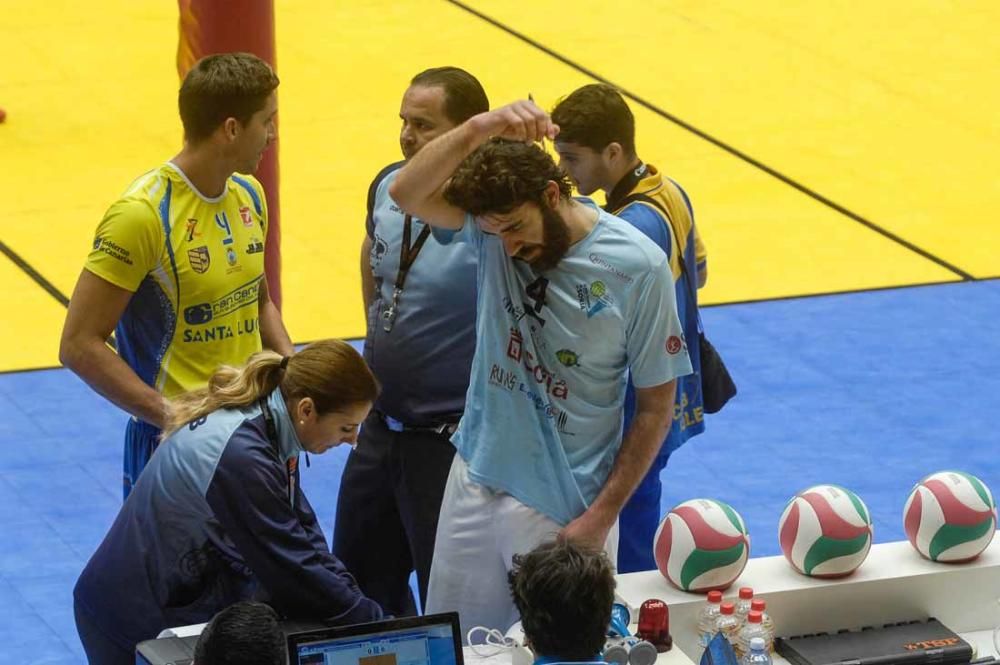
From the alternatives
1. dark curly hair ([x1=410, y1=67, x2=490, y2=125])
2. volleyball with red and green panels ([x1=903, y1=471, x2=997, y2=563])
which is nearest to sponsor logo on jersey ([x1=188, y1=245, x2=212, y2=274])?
dark curly hair ([x1=410, y1=67, x2=490, y2=125])

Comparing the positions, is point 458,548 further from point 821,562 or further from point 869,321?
point 869,321

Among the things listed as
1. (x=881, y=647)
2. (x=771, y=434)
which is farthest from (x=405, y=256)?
(x=771, y=434)

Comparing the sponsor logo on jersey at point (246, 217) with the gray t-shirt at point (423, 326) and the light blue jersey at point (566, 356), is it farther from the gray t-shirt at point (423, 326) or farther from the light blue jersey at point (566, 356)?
the light blue jersey at point (566, 356)

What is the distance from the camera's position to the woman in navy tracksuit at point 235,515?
4.75m

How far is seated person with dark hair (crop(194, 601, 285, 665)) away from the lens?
4.10m

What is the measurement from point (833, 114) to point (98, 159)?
4.97 meters

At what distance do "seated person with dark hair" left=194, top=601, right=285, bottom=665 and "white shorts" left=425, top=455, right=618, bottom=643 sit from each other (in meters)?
1.21

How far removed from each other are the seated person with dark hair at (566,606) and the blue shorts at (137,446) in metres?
1.80

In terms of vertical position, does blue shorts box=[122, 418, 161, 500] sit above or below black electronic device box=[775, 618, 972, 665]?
above

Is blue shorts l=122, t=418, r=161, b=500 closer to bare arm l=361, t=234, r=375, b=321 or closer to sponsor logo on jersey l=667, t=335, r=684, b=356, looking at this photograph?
bare arm l=361, t=234, r=375, b=321

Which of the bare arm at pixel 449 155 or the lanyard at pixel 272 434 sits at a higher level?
the bare arm at pixel 449 155

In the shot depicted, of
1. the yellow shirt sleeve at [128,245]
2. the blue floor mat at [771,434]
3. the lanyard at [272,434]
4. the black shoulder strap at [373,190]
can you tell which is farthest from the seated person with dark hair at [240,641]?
the blue floor mat at [771,434]

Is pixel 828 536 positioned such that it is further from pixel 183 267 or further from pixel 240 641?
pixel 183 267

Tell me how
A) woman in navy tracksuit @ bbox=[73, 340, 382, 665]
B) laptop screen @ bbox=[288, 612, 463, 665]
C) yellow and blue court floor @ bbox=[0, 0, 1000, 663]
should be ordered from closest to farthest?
1. laptop screen @ bbox=[288, 612, 463, 665]
2. woman in navy tracksuit @ bbox=[73, 340, 382, 665]
3. yellow and blue court floor @ bbox=[0, 0, 1000, 663]
